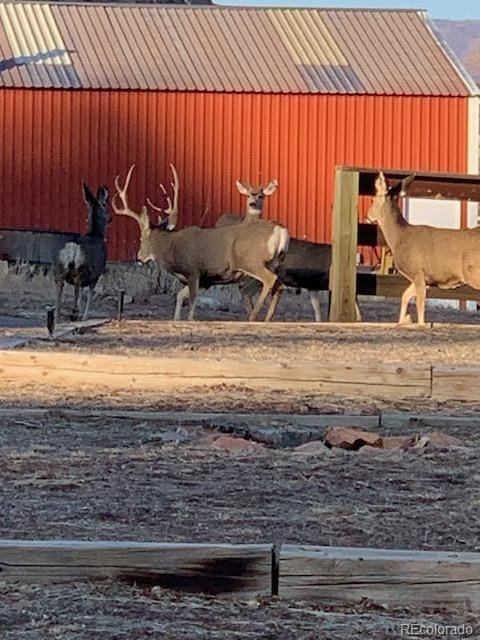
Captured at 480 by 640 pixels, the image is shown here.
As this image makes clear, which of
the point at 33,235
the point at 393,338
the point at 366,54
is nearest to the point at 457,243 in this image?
the point at 393,338

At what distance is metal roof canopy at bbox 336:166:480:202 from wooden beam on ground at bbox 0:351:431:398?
314 inches

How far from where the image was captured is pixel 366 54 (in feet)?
103

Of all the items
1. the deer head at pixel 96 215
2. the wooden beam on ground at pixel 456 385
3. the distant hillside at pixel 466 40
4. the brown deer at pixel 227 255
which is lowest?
the wooden beam on ground at pixel 456 385

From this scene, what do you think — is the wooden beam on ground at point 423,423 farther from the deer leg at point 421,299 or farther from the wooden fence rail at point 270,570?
the deer leg at point 421,299

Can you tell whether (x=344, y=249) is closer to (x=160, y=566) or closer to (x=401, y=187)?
(x=401, y=187)

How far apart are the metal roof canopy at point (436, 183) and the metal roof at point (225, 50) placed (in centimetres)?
1155

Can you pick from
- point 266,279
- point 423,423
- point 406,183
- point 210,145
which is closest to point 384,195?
point 406,183

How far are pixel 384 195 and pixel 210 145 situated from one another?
12.9 metres

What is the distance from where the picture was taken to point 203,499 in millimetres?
6035

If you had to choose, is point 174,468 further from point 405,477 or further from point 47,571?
point 47,571

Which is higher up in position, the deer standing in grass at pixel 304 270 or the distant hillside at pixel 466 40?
the distant hillside at pixel 466 40

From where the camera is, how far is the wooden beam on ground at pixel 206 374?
31.4 ft
